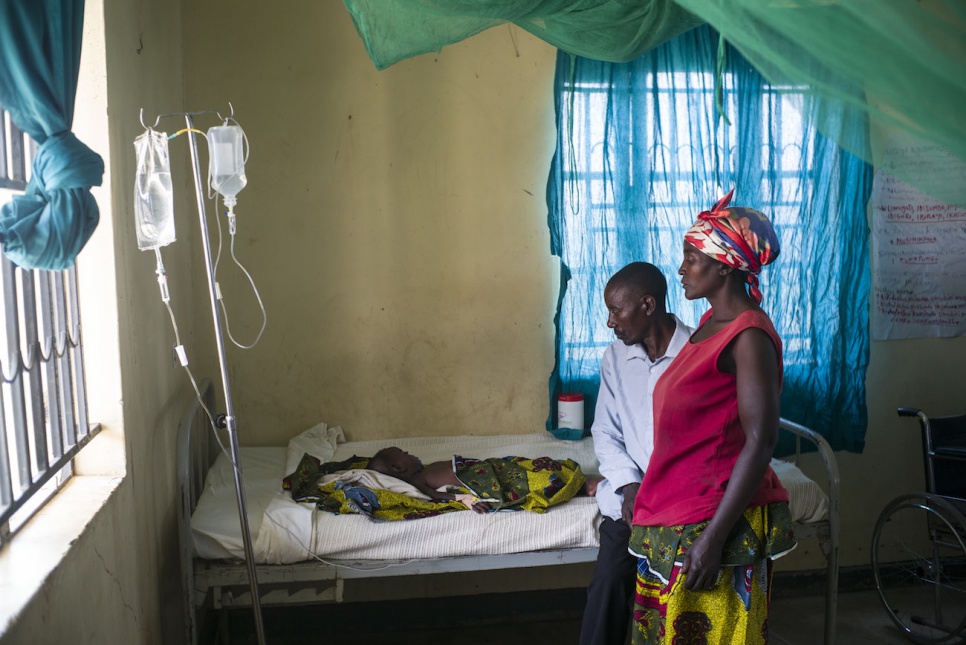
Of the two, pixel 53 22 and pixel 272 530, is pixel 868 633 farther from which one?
pixel 53 22

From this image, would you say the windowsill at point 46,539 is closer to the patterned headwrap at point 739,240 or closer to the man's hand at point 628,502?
the man's hand at point 628,502

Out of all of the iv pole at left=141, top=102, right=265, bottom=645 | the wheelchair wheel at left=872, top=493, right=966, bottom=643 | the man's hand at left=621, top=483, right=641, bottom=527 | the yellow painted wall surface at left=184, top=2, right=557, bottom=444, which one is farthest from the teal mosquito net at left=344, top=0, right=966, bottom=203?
the wheelchair wheel at left=872, top=493, right=966, bottom=643

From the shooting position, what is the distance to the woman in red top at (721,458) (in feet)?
6.50

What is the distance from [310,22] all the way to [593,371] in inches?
73.9

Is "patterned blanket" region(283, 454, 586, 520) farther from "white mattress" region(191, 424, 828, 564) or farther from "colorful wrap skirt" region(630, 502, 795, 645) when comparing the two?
"colorful wrap skirt" region(630, 502, 795, 645)

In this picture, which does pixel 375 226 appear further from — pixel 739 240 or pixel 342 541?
pixel 739 240

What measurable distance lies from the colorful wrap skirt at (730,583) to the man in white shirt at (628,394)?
0.51 meters

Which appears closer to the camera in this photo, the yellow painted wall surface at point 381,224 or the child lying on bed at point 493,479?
the child lying on bed at point 493,479

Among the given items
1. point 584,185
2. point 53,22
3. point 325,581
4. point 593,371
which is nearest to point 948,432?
point 593,371

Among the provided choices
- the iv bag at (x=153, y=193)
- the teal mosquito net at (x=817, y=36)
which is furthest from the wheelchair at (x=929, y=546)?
the iv bag at (x=153, y=193)

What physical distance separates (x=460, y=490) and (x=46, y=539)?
157 centimetres

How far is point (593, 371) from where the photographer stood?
12.1 feet

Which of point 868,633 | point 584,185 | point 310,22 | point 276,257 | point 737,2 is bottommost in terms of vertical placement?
point 868,633

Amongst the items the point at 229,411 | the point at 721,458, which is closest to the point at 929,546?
the point at 721,458
